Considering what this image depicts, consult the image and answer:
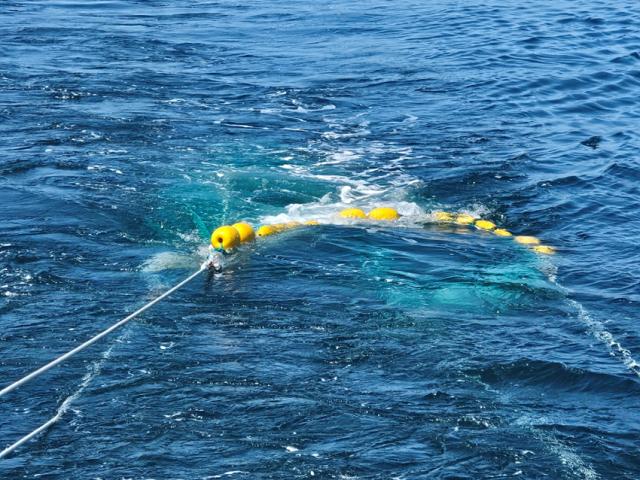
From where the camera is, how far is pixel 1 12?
3878 centimetres

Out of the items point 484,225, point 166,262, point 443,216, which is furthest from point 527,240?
point 166,262

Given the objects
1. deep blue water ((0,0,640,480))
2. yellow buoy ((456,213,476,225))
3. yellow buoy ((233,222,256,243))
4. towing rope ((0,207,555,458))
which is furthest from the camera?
yellow buoy ((456,213,476,225))

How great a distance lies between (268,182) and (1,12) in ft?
69.6

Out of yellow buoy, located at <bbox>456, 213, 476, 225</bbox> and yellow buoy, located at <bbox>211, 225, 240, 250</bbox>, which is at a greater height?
yellow buoy, located at <bbox>211, 225, 240, 250</bbox>

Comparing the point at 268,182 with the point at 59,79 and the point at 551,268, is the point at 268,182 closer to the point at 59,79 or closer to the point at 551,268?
the point at 551,268

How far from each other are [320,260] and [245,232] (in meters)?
1.54

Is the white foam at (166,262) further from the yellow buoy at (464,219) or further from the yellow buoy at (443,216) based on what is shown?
the yellow buoy at (464,219)

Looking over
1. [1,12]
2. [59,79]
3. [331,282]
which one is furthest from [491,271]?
[1,12]

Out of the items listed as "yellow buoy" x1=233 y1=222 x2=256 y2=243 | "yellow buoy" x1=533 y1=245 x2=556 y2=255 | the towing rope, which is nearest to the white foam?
the towing rope

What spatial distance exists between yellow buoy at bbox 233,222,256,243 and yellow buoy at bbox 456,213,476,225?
15.2ft

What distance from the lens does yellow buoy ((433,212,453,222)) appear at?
21.0 m

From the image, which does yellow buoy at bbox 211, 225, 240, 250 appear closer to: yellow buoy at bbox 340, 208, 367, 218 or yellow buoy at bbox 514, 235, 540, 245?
yellow buoy at bbox 340, 208, 367, 218

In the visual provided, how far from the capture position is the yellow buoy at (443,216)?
21030 mm

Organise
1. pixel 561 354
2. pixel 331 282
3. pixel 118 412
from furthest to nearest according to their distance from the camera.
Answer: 1. pixel 331 282
2. pixel 561 354
3. pixel 118 412
